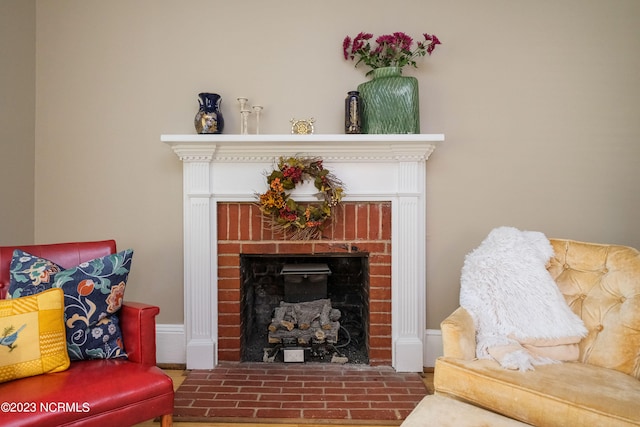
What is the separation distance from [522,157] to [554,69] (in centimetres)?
59

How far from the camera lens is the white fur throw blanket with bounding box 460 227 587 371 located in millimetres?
1658

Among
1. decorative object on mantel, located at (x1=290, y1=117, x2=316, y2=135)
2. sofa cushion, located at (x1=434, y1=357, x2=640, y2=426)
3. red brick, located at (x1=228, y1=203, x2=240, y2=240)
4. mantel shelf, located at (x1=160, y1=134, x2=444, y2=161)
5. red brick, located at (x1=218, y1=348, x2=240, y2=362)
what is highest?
decorative object on mantel, located at (x1=290, y1=117, x2=316, y2=135)

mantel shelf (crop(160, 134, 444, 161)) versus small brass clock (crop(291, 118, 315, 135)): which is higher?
small brass clock (crop(291, 118, 315, 135))

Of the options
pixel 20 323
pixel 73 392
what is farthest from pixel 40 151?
pixel 73 392

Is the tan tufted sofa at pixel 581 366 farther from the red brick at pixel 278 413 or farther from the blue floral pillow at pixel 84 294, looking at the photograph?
the blue floral pillow at pixel 84 294

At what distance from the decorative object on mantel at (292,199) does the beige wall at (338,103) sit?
1.18 feet

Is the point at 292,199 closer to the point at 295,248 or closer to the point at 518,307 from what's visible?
the point at 295,248

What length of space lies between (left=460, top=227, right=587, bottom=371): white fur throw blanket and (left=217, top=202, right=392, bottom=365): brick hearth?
0.70 metres

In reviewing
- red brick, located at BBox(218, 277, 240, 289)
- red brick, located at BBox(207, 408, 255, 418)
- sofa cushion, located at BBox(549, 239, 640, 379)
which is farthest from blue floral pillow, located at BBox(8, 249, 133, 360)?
sofa cushion, located at BBox(549, 239, 640, 379)

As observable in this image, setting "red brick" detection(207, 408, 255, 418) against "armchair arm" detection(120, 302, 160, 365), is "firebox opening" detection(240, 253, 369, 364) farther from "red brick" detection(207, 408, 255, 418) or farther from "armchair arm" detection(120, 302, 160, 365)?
"armchair arm" detection(120, 302, 160, 365)

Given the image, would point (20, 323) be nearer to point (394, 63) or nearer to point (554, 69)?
point (394, 63)

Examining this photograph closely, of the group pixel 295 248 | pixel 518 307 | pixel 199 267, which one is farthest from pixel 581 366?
pixel 199 267

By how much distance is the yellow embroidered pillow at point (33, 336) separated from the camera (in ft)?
4.68

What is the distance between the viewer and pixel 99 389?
141cm
